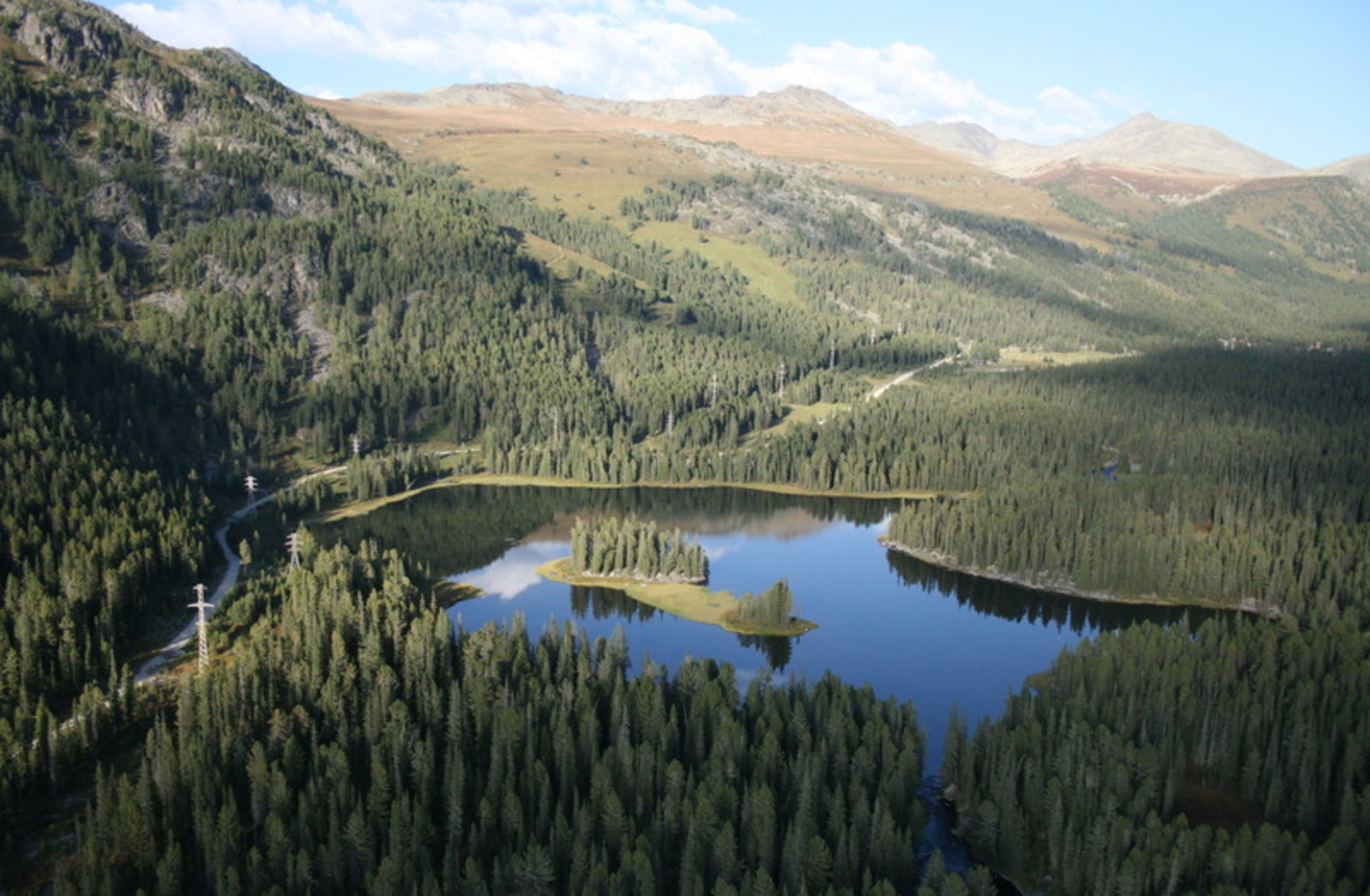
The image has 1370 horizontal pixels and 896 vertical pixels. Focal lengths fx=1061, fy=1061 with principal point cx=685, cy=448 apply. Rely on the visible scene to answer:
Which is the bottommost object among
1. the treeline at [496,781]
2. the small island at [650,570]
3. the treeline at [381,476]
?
the treeline at [496,781]

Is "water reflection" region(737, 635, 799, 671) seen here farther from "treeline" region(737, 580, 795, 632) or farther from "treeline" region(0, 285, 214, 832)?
"treeline" region(0, 285, 214, 832)

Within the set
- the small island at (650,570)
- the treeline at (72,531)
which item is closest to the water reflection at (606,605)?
the small island at (650,570)

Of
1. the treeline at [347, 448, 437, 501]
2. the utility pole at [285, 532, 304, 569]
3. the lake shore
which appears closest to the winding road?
the utility pole at [285, 532, 304, 569]

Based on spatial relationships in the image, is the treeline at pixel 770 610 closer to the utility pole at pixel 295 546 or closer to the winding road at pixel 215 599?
the utility pole at pixel 295 546

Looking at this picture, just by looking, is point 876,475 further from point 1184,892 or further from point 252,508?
point 1184,892

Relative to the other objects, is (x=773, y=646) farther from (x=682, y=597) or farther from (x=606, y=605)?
(x=606, y=605)

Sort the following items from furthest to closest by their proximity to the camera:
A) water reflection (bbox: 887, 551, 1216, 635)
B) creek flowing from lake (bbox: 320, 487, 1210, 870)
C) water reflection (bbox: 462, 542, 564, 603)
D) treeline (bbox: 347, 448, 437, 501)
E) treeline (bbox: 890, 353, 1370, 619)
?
1. treeline (bbox: 347, 448, 437, 501)
2. water reflection (bbox: 462, 542, 564, 603)
3. treeline (bbox: 890, 353, 1370, 619)
4. water reflection (bbox: 887, 551, 1216, 635)
5. creek flowing from lake (bbox: 320, 487, 1210, 870)

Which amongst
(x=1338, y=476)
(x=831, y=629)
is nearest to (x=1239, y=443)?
(x=1338, y=476)
